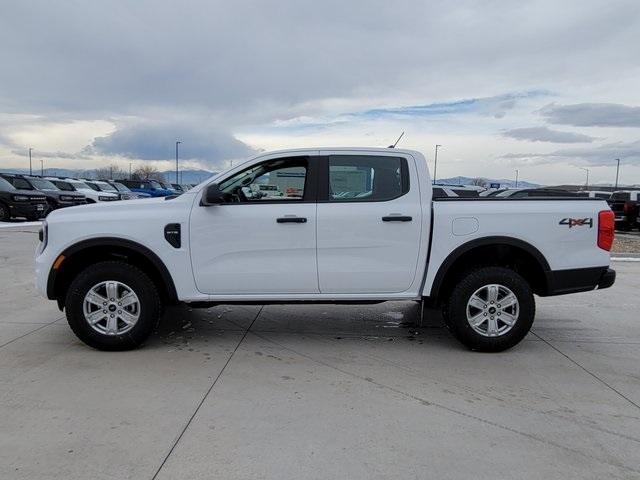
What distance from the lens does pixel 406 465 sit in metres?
2.97

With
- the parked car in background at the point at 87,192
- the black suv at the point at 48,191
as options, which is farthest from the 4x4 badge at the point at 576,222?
the parked car in background at the point at 87,192

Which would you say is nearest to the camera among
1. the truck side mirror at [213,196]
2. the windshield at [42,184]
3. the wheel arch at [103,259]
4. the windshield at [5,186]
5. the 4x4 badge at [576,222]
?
the truck side mirror at [213,196]

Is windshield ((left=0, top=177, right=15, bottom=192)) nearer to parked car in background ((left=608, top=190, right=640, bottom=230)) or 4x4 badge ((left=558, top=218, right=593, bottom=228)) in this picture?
4x4 badge ((left=558, top=218, right=593, bottom=228))

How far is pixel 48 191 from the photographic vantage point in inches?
807

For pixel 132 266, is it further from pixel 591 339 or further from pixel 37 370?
pixel 591 339

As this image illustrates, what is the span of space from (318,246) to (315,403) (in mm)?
1500

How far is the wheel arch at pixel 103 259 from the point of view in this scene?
4691mm

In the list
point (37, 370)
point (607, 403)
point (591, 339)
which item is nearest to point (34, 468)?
point (37, 370)

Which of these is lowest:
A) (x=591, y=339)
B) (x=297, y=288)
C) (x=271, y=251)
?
(x=591, y=339)

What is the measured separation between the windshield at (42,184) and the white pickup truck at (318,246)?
18619 millimetres

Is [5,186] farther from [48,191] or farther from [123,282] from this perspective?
[123,282]

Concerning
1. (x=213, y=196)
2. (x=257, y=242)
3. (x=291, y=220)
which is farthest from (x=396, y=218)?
(x=213, y=196)

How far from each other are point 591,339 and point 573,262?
1.15m

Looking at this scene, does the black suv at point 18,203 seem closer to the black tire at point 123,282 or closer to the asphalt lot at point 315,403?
the asphalt lot at point 315,403
